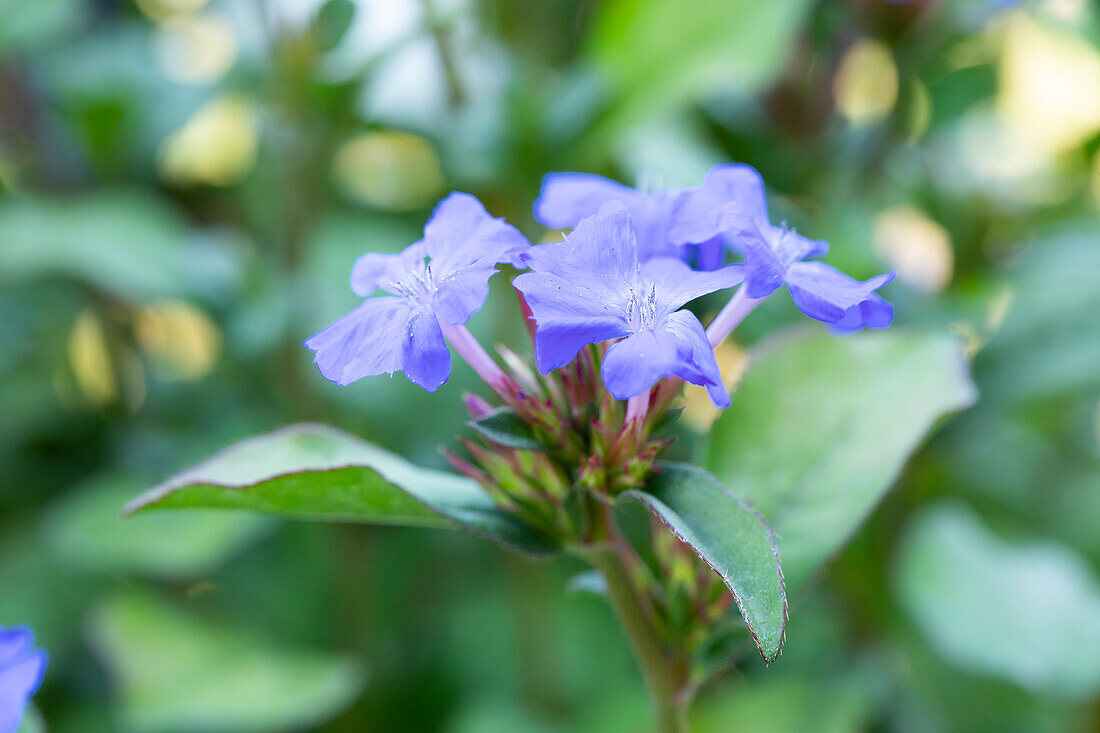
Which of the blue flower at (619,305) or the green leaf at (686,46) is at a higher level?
the blue flower at (619,305)

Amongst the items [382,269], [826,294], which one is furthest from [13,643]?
[826,294]

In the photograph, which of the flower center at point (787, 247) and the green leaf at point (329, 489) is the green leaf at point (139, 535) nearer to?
the green leaf at point (329, 489)

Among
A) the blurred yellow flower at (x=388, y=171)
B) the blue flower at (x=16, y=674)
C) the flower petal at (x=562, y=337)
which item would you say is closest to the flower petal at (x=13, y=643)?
the blue flower at (x=16, y=674)

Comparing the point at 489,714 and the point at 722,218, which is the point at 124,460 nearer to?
the point at 489,714

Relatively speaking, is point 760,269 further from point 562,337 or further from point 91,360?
point 91,360

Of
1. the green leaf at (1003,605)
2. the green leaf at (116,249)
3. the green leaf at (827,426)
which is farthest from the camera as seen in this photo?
the green leaf at (116,249)

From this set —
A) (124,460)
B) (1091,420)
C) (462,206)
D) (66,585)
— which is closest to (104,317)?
(124,460)

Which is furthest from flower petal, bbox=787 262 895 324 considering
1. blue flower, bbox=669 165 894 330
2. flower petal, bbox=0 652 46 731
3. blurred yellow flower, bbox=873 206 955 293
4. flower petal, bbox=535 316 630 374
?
blurred yellow flower, bbox=873 206 955 293

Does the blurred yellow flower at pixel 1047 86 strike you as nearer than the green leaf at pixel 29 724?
No
